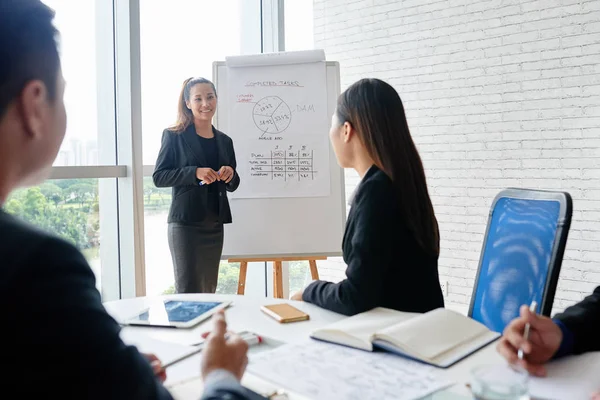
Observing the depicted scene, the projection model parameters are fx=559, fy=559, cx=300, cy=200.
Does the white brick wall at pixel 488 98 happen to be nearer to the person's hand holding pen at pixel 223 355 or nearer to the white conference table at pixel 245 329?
the white conference table at pixel 245 329

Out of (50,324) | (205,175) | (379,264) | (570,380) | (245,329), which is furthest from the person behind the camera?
(205,175)

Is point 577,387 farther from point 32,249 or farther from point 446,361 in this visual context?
point 32,249

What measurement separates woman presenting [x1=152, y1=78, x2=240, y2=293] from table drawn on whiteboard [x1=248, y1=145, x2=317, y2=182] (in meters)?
0.18

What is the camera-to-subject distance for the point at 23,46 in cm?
62

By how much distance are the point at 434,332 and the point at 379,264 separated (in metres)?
0.34

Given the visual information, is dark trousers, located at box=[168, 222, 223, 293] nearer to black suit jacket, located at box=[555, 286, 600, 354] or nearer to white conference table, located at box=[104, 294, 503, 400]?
white conference table, located at box=[104, 294, 503, 400]

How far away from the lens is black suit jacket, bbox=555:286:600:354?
1154mm

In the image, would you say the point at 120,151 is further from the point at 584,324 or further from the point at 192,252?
the point at 584,324

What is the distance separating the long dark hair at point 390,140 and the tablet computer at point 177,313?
24.4 inches

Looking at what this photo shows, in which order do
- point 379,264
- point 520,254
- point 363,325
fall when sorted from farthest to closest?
point 520,254 < point 379,264 < point 363,325

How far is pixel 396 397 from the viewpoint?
96 cm

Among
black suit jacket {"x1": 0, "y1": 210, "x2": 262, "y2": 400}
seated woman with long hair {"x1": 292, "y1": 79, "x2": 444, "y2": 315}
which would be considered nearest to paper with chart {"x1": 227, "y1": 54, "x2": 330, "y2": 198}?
seated woman with long hair {"x1": 292, "y1": 79, "x2": 444, "y2": 315}

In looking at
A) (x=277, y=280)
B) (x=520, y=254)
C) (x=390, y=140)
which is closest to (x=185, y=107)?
(x=277, y=280)

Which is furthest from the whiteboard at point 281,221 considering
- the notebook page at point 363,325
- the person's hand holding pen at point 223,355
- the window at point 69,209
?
the person's hand holding pen at point 223,355
